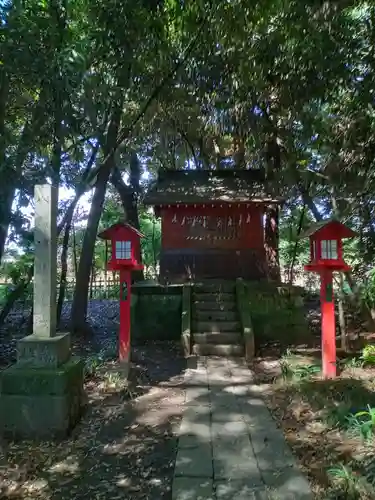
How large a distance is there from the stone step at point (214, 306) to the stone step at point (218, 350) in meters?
1.17

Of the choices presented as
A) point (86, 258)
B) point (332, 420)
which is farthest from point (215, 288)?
point (332, 420)

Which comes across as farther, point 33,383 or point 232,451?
point 33,383

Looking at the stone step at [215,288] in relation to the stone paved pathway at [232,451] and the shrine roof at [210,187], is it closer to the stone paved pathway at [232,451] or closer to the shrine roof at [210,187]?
the shrine roof at [210,187]

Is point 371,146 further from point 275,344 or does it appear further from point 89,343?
point 89,343

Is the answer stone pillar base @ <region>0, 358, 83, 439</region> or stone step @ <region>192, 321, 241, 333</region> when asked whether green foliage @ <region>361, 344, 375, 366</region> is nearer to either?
stone step @ <region>192, 321, 241, 333</region>

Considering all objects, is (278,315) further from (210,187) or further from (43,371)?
(43,371)

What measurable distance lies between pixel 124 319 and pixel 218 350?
2.09 meters

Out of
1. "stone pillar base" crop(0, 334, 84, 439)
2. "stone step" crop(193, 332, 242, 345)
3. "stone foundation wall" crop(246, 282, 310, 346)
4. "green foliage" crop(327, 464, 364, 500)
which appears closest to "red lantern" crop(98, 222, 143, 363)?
"stone step" crop(193, 332, 242, 345)

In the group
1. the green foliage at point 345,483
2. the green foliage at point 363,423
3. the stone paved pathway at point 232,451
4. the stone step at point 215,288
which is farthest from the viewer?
the stone step at point 215,288

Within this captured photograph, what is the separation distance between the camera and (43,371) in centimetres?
430

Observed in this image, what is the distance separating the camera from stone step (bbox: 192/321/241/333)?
26.8 feet

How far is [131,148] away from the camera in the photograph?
1240 cm

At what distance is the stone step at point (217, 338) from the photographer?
25.8 ft

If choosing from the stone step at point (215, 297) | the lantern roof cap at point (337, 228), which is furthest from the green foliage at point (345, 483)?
the stone step at point (215, 297)
